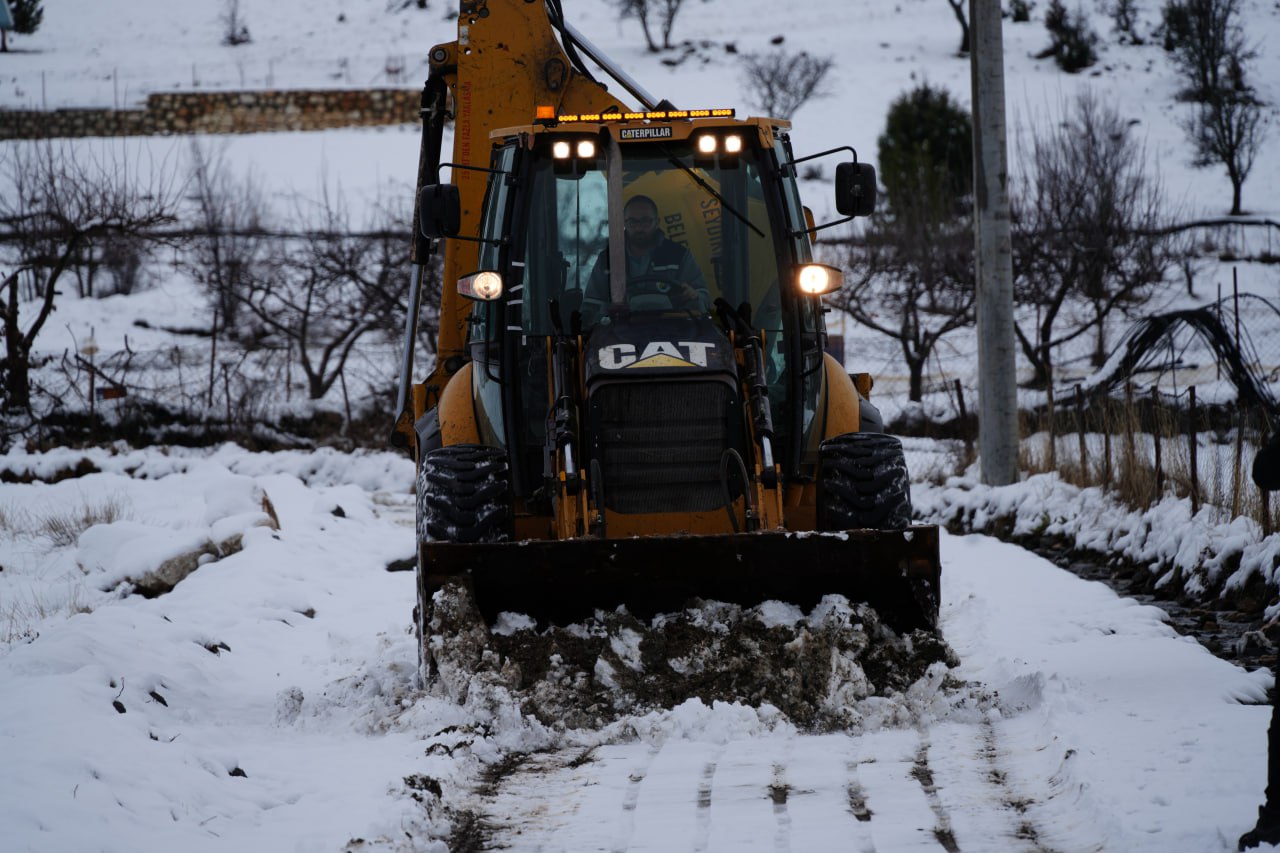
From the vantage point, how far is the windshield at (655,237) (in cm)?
670

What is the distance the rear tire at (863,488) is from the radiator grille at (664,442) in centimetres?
51

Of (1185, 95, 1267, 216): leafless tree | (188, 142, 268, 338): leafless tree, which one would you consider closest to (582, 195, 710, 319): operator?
(188, 142, 268, 338): leafless tree

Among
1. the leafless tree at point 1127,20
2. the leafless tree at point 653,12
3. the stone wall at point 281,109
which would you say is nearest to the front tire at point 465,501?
the stone wall at point 281,109

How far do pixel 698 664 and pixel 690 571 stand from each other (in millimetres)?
404

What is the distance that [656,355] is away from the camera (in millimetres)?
6246

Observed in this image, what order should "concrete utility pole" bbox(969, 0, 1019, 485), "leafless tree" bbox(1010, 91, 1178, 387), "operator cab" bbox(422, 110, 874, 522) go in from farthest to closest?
"leafless tree" bbox(1010, 91, 1178, 387)
"concrete utility pole" bbox(969, 0, 1019, 485)
"operator cab" bbox(422, 110, 874, 522)

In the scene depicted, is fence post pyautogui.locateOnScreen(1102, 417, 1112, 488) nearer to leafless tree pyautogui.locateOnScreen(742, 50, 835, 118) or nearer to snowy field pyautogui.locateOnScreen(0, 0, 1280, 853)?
snowy field pyautogui.locateOnScreen(0, 0, 1280, 853)

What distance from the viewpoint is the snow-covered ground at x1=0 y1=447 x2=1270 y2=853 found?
4.11 metres

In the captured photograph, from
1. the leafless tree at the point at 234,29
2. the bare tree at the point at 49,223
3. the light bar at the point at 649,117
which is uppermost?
the leafless tree at the point at 234,29

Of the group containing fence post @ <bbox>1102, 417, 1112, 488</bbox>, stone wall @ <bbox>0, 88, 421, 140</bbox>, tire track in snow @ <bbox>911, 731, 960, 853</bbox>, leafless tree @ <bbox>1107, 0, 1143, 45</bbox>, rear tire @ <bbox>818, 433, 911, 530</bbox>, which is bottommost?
tire track in snow @ <bbox>911, 731, 960, 853</bbox>

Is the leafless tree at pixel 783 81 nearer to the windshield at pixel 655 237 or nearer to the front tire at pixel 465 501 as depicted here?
the windshield at pixel 655 237

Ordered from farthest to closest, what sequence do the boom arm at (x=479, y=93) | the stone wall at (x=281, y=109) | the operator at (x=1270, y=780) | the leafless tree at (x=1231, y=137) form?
the stone wall at (x=281, y=109) → the leafless tree at (x=1231, y=137) → the boom arm at (x=479, y=93) → the operator at (x=1270, y=780)

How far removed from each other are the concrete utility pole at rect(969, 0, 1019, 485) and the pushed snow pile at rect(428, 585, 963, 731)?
23.7ft

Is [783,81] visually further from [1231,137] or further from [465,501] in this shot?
[465,501]
